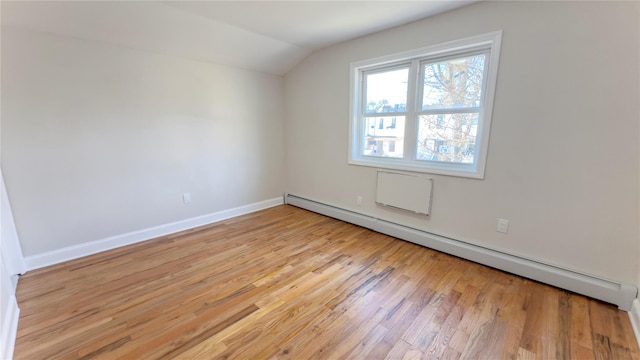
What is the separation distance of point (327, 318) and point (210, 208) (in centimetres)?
243

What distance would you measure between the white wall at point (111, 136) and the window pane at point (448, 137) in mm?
2406

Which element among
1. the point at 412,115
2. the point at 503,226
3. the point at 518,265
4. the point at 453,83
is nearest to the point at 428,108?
the point at 412,115

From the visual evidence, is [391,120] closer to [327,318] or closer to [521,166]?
[521,166]

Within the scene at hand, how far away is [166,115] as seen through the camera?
3033 millimetres

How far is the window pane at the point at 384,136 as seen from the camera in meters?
3.08

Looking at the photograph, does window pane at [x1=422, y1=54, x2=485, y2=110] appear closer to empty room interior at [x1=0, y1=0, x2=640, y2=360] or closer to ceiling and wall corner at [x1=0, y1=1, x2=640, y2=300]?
empty room interior at [x1=0, y1=0, x2=640, y2=360]

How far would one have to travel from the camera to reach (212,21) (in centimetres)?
265

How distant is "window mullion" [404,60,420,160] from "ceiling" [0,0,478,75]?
51cm

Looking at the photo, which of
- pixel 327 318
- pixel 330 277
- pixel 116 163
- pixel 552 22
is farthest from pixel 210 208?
pixel 552 22

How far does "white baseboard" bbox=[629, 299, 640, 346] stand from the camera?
1.63 metres

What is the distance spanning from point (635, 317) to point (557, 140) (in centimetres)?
127

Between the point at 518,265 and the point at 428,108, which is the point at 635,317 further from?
the point at 428,108

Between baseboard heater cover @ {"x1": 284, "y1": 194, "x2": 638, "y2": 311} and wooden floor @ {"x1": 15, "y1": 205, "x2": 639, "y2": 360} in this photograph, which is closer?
wooden floor @ {"x1": 15, "y1": 205, "x2": 639, "y2": 360}

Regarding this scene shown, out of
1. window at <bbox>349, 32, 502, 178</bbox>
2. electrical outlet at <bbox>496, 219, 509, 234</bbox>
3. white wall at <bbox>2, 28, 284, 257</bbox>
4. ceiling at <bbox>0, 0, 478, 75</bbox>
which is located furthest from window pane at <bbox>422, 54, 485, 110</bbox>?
white wall at <bbox>2, 28, 284, 257</bbox>
